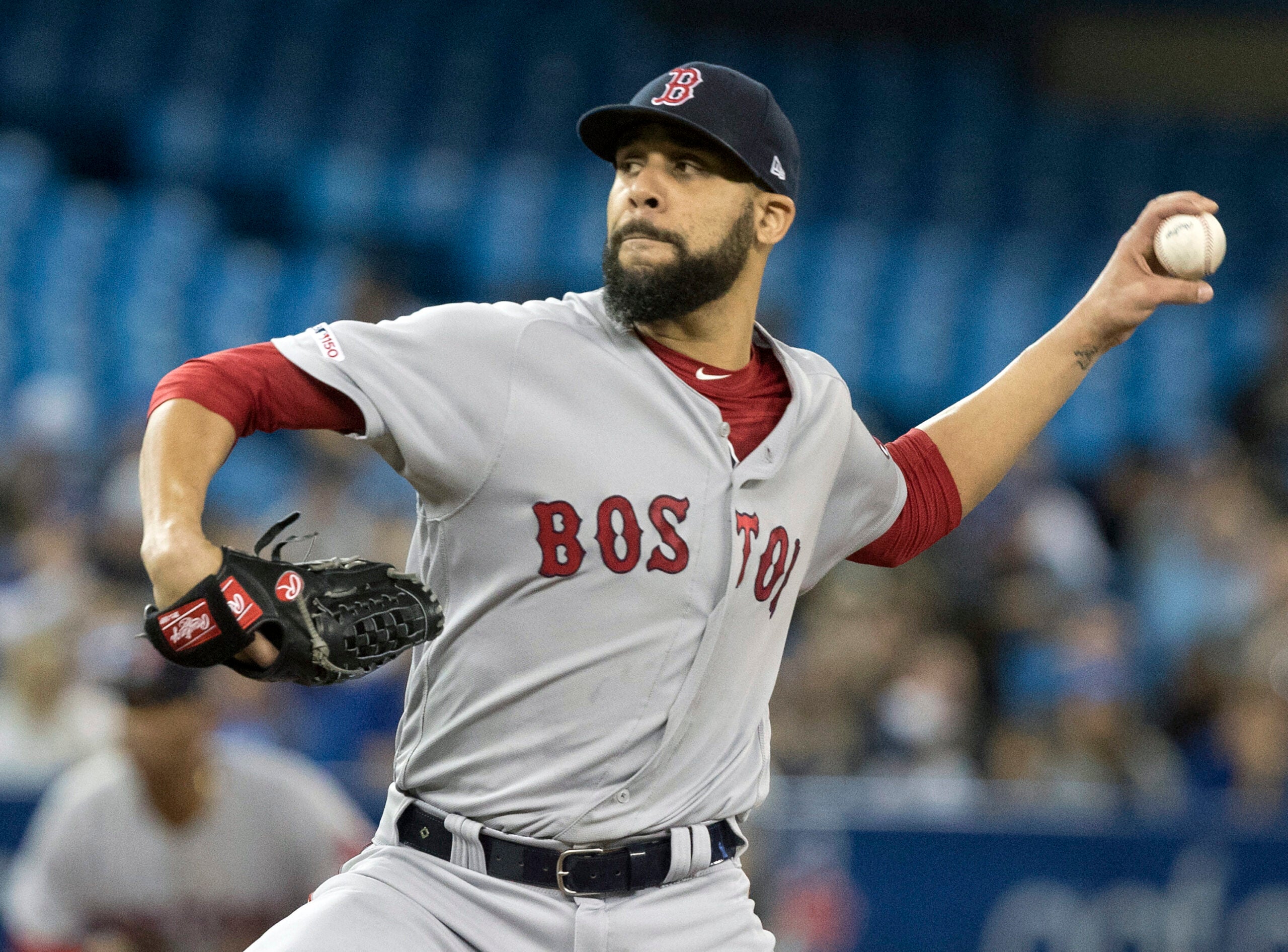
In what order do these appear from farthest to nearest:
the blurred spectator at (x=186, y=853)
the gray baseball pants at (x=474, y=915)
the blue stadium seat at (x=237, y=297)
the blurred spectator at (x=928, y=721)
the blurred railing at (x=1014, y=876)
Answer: the blue stadium seat at (x=237, y=297), the blurred spectator at (x=928, y=721), the blurred railing at (x=1014, y=876), the blurred spectator at (x=186, y=853), the gray baseball pants at (x=474, y=915)

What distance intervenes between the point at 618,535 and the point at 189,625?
0.77m

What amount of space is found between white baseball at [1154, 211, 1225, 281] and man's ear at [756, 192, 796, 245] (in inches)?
30.8

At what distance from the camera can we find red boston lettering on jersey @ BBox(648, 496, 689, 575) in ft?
9.09

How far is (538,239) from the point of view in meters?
10.4

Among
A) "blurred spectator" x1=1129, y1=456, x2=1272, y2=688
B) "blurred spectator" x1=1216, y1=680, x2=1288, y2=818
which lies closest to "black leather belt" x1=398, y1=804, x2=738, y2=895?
"blurred spectator" x1=1216, y1=680, x2=1288, y2=818

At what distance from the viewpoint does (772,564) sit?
9.57 feet

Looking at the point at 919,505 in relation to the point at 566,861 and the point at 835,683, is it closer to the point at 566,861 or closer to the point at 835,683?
the point at 566,861

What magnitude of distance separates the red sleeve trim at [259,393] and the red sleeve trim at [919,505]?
111cm

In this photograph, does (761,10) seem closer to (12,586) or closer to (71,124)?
(71,124)

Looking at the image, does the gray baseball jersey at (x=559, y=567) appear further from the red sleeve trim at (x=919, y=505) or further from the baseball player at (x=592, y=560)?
the red sleeve trim at (x=919, y=505)

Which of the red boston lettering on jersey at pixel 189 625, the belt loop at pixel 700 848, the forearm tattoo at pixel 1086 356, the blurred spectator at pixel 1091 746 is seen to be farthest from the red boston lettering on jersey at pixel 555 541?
the blurred spectator at pixel 1091 746

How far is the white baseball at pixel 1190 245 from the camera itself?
10.9ft

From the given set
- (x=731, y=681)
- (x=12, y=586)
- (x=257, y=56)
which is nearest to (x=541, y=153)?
(x=257, y=56)

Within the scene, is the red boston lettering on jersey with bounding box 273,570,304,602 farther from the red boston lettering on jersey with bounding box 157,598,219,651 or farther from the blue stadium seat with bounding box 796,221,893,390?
the blue stadium seat with bounding box 796,221,893,390
